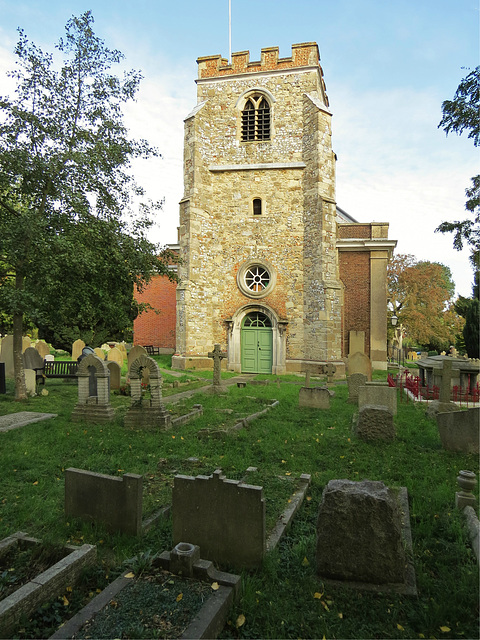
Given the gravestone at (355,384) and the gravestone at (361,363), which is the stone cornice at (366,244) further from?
the gravestone at (355,384)

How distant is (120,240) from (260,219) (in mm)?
10088

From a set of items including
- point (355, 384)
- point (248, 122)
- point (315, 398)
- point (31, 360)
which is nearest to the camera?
→ point (315, 398)

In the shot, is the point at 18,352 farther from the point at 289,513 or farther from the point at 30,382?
the point at 289,513

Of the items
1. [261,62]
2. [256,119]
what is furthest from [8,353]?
[261,62]

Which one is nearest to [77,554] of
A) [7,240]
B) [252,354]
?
[7,240]

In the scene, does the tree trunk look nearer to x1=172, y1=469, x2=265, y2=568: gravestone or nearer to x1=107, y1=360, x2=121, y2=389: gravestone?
x1=107, y1=360, x2=121, y2=389: gravestone

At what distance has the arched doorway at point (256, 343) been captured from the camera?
18531mm

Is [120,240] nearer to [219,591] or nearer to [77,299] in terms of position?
[77,299]

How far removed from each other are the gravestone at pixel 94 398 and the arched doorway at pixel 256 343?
422 inches

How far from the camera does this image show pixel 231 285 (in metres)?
19.1

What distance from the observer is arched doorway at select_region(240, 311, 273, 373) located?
18.5 meters

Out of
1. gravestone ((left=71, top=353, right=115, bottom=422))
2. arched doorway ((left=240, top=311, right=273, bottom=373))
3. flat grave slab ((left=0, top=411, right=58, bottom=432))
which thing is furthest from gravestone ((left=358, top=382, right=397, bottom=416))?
arched doorway ((left=240, top=311, right=273, bottom=373))

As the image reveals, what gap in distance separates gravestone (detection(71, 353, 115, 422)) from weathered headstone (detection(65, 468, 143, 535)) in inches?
170

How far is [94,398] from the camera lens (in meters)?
8.41
